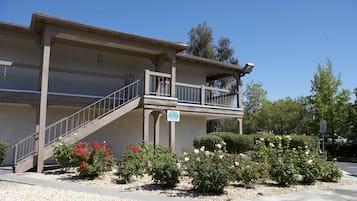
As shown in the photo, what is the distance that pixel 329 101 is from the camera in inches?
1025

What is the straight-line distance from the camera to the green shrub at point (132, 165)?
8648 mm

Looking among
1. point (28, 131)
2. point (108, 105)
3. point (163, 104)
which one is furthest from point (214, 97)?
point (28, 131)

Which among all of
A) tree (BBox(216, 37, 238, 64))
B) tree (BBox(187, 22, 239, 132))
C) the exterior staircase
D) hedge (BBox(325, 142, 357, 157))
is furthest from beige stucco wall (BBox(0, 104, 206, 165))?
hedge (BBox(325, 142, 357, 157))

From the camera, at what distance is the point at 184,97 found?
1672 centimetres

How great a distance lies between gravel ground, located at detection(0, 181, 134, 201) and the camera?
Result: 21.7 feet

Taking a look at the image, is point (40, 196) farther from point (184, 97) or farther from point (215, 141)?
point (184, 97)

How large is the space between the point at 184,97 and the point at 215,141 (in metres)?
3.72

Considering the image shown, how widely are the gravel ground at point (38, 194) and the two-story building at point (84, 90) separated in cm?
280

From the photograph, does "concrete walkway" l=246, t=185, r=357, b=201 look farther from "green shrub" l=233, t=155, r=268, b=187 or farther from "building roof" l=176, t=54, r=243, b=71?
"building roof" l=176, t=54, r=243, b=71

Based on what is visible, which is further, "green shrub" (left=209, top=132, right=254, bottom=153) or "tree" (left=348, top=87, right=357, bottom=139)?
"tree" (left=348, top=87, right=357, bottom=139)

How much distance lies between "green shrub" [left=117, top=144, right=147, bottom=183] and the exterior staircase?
2591 mm

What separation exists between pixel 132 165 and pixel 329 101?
2262 centimetres

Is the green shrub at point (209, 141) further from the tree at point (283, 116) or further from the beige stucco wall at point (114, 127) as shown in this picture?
the tree at point (283, 116)

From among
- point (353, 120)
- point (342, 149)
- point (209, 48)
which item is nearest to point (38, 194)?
point (209, 48)
